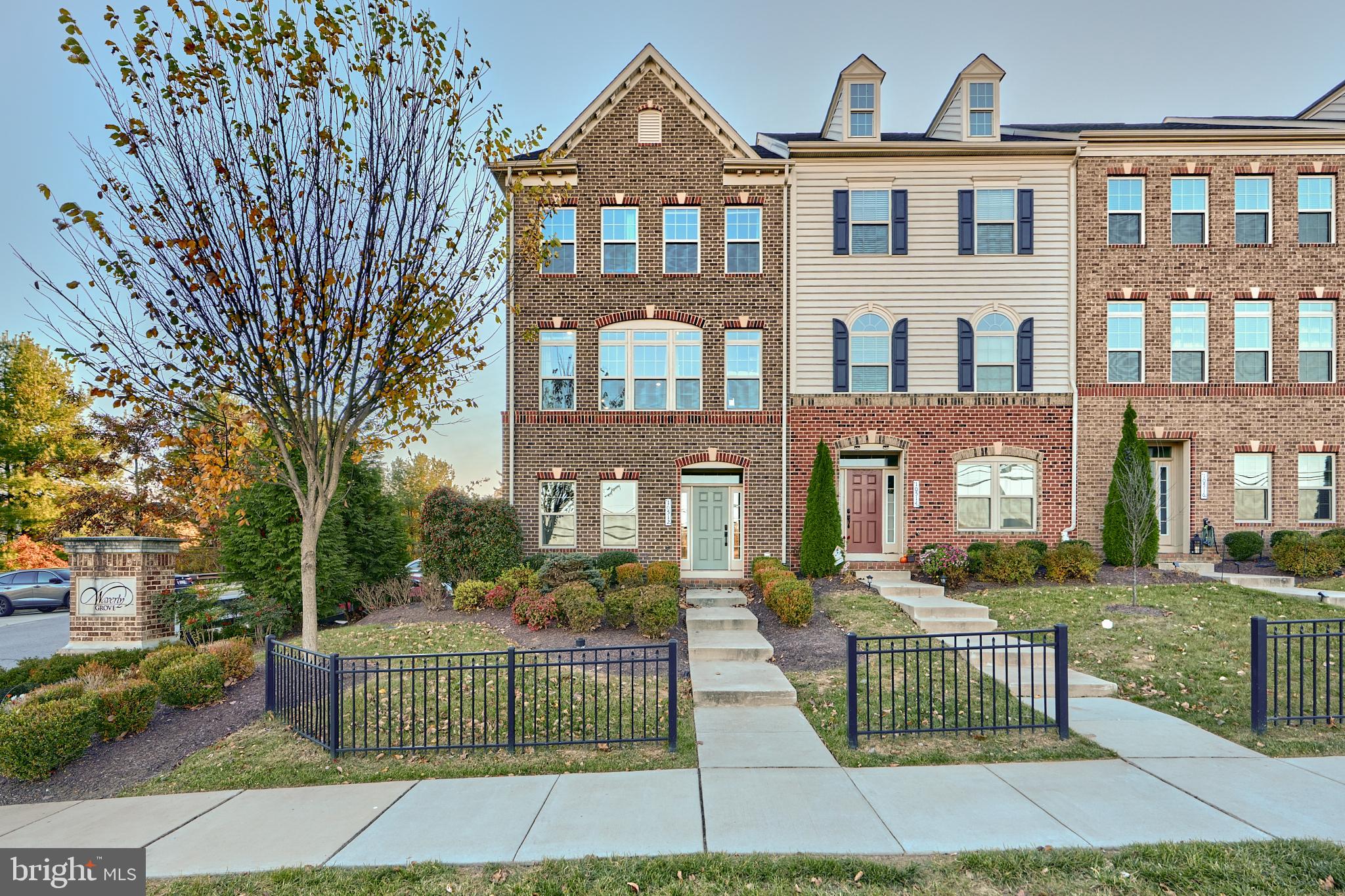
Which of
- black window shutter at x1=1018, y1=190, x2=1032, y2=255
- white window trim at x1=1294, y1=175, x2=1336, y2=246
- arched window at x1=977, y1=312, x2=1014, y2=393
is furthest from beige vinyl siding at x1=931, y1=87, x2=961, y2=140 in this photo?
white window trim at x1=1294, y1=175, x2=1336, y2=246

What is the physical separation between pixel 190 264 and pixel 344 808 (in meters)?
6.17

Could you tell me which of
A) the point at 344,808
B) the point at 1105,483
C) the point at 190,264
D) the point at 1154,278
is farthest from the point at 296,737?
the point at 1154,278

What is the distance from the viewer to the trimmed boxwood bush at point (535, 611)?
11297 mm

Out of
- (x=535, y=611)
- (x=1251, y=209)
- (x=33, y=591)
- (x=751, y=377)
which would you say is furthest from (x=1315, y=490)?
(x=33, y=591)

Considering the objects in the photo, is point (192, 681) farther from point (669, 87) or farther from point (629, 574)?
point (669, 87)

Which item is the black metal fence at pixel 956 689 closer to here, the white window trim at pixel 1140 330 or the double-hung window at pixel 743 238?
the white window trim at pixel 1140 330

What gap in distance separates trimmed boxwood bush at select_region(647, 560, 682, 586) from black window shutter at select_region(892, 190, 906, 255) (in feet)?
31.3

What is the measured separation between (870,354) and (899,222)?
3.40 m

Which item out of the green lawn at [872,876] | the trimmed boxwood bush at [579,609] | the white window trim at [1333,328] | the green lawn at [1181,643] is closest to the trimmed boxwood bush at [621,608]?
the trimmed boxwood bush at [579,609]

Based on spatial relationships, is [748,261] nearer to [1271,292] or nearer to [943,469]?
[943,469]

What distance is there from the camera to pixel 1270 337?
51.6ft

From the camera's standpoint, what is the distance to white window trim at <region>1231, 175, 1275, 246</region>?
15.7 m

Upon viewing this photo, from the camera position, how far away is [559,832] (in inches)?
190

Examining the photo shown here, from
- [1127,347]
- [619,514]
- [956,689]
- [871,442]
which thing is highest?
[1127,347]
